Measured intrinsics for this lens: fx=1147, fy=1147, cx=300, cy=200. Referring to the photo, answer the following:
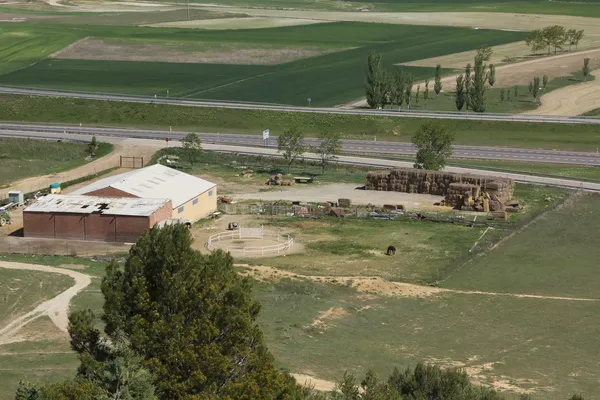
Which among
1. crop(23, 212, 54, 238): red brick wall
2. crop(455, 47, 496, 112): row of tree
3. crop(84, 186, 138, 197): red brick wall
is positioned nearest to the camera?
Result: crop(23, 212, 54, 238): red brick wall

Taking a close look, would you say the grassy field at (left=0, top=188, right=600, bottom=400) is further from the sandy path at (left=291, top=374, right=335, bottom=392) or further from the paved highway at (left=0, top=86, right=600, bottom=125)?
the paved highway at (left=0, top=86, right=600, bottom=125)

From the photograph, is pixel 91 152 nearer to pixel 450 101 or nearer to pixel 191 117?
pixel 191 117

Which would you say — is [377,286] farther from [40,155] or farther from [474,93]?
[474,93]

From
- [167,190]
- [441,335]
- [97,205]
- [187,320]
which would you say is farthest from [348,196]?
[187,320]

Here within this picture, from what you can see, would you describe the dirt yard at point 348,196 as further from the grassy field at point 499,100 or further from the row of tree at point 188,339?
the row of tree at point 188,339

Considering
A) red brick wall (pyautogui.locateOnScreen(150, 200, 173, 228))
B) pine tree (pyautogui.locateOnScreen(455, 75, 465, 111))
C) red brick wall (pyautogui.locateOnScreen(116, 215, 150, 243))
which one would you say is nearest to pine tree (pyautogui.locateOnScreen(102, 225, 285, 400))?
red brick wall (pyautogui.locateOnScreen(116, 215, 150, 243))

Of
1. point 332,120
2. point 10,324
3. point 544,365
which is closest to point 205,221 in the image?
point 10,324

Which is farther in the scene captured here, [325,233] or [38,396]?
[325,233]
